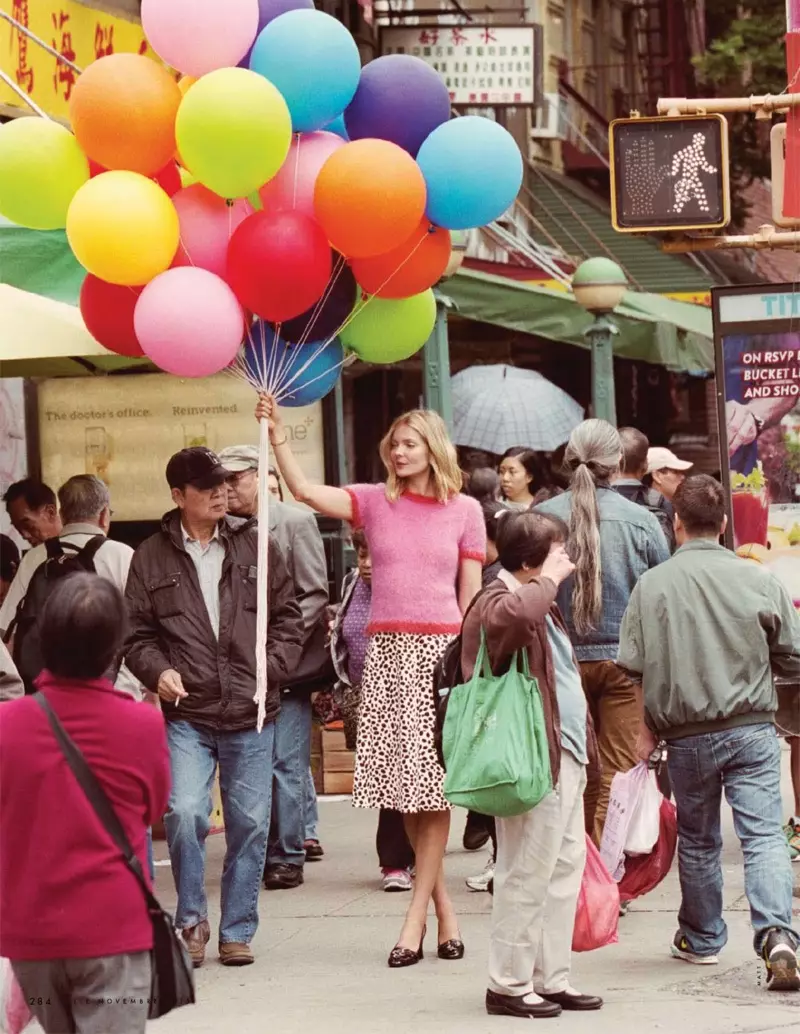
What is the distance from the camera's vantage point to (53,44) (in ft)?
41.2

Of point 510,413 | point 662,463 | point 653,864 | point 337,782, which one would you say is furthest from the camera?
point 510,413

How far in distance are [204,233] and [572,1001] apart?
2.96 meters

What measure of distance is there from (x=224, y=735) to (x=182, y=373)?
1.39 m

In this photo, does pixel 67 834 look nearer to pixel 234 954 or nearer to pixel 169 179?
pixel 234 954

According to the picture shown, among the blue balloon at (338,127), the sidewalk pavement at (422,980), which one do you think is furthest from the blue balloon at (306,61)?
the sidewalk pavement at (422,980)

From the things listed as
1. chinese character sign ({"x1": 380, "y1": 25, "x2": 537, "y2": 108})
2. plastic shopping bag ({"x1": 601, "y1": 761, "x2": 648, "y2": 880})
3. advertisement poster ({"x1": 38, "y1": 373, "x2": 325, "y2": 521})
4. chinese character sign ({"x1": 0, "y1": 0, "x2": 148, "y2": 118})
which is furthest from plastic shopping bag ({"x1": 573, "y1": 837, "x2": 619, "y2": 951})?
chinese character sign ({"x1": 380, "y1": 25, "x2": 537, "y2": 108})

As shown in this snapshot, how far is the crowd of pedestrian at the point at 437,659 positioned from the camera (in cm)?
654

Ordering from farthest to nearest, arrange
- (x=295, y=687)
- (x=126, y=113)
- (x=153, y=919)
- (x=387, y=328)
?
(x=295, y=687), (x=387, y=328), (x=126, y=113), (x=153, y=919)

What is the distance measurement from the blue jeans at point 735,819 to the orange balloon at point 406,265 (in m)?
1.97

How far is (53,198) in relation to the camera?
23.4 ft

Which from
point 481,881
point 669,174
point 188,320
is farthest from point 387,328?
point 669,174

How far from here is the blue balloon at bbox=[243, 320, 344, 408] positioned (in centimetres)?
735

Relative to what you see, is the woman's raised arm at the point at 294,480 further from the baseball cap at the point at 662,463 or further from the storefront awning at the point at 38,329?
the baseball cap at the point at 662,463

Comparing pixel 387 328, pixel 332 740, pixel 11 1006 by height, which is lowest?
pixel 332 740
